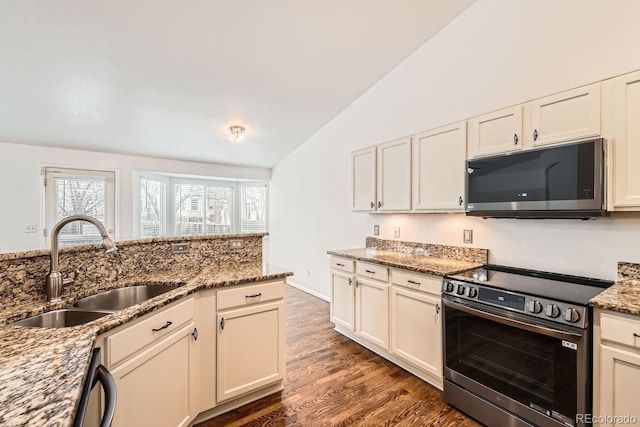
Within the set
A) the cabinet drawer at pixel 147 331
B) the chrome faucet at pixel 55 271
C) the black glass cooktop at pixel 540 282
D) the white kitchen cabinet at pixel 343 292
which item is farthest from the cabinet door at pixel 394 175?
the chrome faucet at pixel 55 271

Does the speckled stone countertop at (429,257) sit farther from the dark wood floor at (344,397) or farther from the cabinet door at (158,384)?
the cabinet door at (158,384)

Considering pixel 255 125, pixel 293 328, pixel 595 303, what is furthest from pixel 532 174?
pixel 255 125

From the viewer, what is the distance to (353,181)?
11.7ft

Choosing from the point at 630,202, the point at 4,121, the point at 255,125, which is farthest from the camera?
the point at 255,125

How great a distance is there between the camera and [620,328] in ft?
4.58

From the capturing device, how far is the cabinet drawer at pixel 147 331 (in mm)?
1258

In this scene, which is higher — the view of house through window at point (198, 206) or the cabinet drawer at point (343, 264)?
the view of house through window at point (198, 206)

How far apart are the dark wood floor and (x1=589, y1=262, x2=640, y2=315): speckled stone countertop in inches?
44.0

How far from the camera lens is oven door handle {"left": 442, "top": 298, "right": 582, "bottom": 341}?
5.01 ft

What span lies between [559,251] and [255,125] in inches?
143

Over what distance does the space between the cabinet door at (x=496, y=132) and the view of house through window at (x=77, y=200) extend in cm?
488

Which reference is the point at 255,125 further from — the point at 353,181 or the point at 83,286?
the point at 83,286
